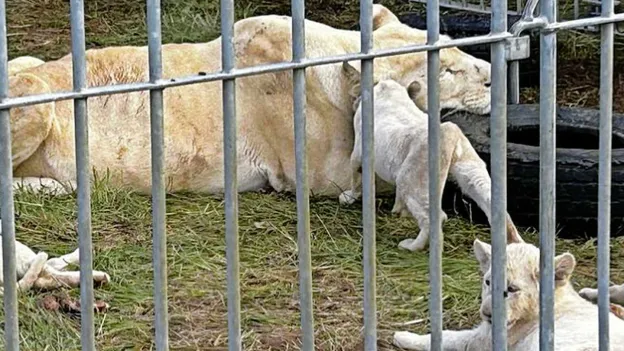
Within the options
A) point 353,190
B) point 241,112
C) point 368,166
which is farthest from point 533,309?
point 241,112

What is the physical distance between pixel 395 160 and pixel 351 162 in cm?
47

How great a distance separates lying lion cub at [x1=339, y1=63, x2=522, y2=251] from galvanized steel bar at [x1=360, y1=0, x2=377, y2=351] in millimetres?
2353

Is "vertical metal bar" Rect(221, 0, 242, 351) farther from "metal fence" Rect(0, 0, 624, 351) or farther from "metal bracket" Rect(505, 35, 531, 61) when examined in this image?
"metal bracket" Rect(505, 35, 531, 61)

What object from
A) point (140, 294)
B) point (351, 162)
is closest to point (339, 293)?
point (140, 294)

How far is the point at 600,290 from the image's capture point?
14.1 feet

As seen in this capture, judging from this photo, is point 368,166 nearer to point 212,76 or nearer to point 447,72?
point 212,76

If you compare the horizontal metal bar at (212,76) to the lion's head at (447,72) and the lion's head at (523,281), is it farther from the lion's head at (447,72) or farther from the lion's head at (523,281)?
the lion's head at (447,72)

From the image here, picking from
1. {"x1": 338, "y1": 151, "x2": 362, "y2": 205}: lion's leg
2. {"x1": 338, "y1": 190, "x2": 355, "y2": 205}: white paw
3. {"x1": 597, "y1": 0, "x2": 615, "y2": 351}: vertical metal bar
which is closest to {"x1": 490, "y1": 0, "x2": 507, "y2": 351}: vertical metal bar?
{"x1": 597, "y1": 0, "x2": 615, "y2": 351}: vertical metal bar

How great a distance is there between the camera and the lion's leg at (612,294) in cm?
555

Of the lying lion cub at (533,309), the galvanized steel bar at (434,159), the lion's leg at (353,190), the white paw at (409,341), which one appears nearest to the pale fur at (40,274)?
the white paw at (409,341)

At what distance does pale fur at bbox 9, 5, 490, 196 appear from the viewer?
7312 millimetres

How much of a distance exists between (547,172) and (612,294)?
1567mm

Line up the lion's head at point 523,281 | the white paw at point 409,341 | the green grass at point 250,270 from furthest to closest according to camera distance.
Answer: the green grass at point 250,270 < the white paw at point 409,341 < the lion's head at point 523,281

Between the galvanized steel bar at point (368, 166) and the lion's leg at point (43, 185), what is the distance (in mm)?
3353
